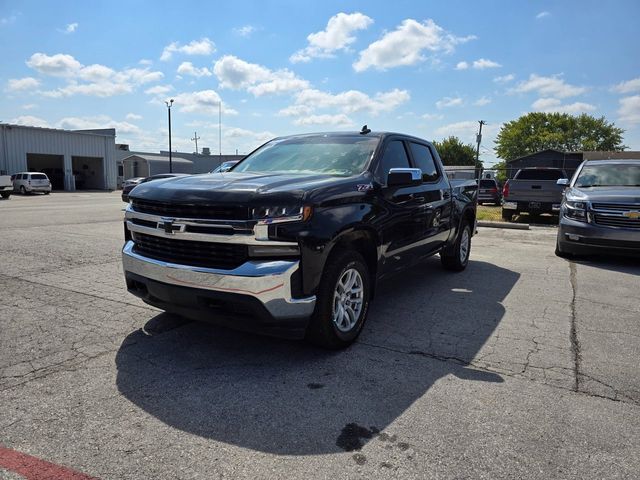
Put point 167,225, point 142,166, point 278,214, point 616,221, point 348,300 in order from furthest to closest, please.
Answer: point 142,166 < point 616,221 < point 348,300 < point 167,225 < point 278,214

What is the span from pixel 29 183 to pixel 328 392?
1461 inches

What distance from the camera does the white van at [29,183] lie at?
33.5 metres

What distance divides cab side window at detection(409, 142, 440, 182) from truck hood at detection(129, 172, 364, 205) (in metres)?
1.83

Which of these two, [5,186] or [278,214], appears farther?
[5,186]

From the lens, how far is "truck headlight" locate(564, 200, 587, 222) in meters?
8.21

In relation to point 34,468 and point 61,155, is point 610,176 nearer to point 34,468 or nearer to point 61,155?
point 34,468

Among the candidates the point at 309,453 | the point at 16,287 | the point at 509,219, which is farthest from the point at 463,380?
the point at 509,219

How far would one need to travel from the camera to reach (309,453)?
8.30 ft

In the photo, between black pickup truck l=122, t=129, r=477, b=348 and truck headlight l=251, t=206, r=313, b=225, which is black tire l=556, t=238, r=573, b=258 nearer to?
black pickup truck l=122, t=129, r=477, b=348

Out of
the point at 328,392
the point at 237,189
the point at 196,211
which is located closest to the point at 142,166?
the point at 196,211

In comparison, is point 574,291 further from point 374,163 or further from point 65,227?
point 65,227

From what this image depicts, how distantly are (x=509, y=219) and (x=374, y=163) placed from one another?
42.2ft

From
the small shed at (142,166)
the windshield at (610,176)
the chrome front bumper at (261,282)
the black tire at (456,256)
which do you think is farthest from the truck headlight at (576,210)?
the small shed at (142,166)

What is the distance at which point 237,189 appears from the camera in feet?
11.4
